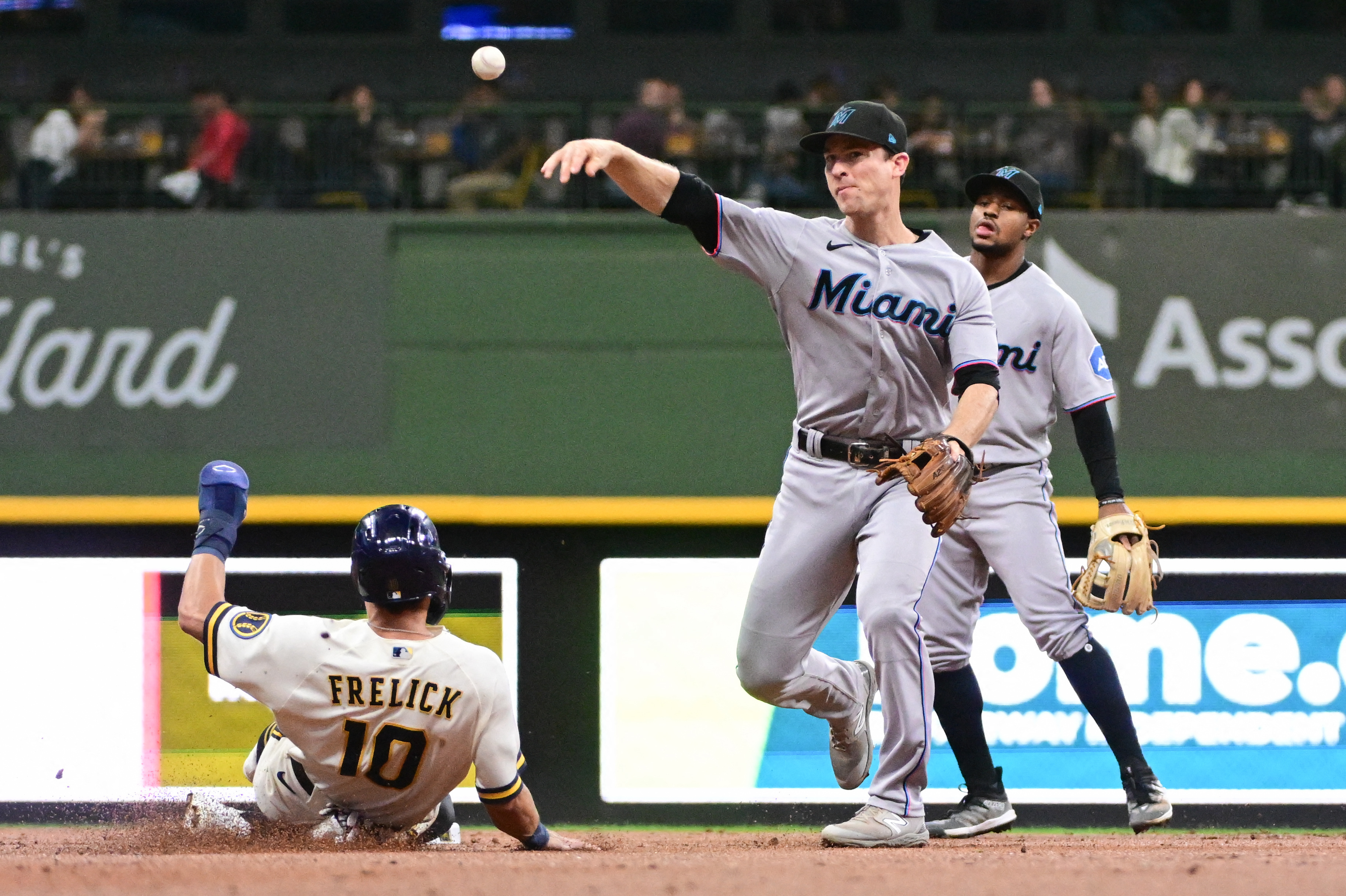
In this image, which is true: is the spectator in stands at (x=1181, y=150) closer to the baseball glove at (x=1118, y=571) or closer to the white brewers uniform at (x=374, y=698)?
the baseball glove at (x=1118, y=571)

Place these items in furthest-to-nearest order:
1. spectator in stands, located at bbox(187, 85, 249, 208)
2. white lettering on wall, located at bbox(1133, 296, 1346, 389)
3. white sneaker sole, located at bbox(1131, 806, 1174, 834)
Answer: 1. spectator in stands, located at bbox(187, 85, 249, 208)
2. white lettering on wall, located at bbox(1133, 296, 1346, 389)
3. white sneaker sole, located at bbox(1131, 806, 1174, 834)

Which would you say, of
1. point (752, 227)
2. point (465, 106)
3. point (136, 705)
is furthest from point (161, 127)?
point (752, 227)

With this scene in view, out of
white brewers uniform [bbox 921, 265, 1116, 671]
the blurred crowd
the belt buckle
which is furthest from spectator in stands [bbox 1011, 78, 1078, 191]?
the belt buckle

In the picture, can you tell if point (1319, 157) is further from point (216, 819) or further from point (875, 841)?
point (216, 819)

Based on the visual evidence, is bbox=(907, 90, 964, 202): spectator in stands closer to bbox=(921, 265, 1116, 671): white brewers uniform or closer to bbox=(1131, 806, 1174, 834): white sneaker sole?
bbox=(921, 265, 1116, 671): white brewers uniform

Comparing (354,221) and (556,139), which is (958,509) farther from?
(556,139)

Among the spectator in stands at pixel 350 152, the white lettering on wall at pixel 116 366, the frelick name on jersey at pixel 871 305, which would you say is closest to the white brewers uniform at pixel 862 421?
the frelick name on jersey at pixel 871 305

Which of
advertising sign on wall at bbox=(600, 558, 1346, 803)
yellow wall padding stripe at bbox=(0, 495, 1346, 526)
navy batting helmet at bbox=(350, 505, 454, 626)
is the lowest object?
advertising sign on wall at bbox=(600, 558, 1346, 803)

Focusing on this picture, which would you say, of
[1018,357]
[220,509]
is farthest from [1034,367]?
[220,509]
